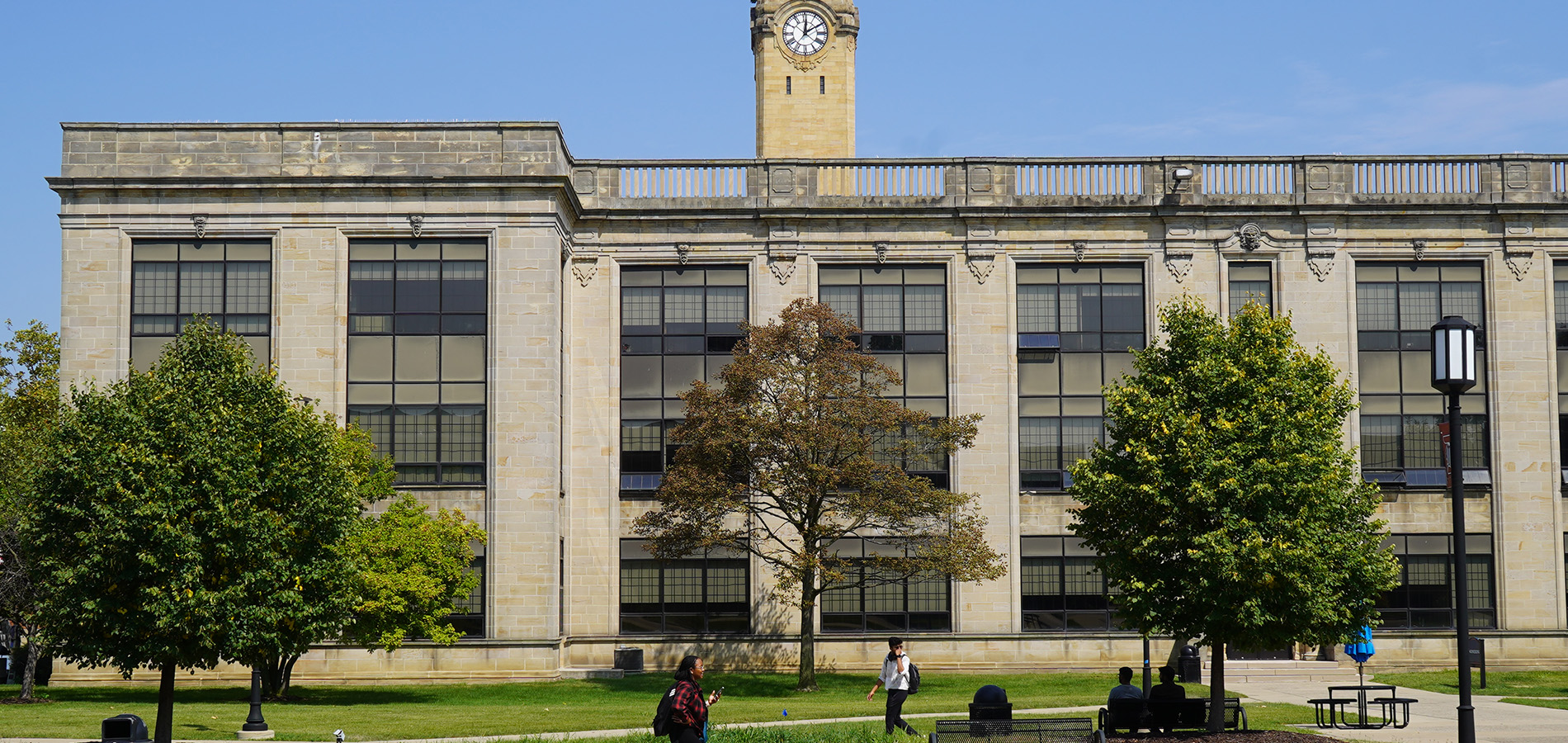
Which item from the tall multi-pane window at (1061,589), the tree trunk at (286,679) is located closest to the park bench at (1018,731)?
the tree trunk at (286,679)

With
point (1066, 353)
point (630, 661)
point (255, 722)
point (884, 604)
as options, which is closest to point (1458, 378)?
point (255, 722)

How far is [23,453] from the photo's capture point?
3888cm

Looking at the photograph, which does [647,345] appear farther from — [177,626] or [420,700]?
[177,626]

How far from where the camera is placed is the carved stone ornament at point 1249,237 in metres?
43.3

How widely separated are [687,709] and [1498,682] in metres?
30.4

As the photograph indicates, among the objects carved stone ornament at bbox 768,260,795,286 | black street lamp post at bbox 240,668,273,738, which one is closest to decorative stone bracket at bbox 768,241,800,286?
carved stone ornament at bbox 768,260,795,286

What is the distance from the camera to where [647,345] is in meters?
43.4

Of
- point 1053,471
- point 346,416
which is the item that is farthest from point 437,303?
point 1053,471

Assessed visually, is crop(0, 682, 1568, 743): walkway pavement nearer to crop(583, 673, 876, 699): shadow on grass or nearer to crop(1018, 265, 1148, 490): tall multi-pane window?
crop(583, 673, 876, 699): shadow on grass

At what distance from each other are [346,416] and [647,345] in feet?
28.6

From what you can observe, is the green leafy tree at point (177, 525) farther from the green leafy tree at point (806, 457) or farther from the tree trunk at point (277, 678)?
the green leafy tree at point (806, 457)

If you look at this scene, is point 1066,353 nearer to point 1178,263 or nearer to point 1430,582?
point 1178,263

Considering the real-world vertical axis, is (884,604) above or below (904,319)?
below

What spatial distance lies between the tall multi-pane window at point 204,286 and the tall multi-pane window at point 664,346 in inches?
396
